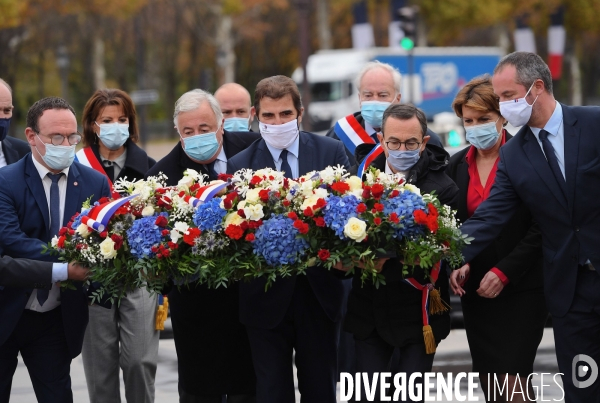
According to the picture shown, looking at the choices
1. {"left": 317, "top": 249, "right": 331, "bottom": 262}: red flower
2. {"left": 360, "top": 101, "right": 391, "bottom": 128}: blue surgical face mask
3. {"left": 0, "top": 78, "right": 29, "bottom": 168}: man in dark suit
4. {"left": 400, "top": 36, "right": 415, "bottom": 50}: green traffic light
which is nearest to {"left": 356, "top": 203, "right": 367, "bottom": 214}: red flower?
{"left": 317, "top": 249, "right": 331, "bottom": 262}: red flower

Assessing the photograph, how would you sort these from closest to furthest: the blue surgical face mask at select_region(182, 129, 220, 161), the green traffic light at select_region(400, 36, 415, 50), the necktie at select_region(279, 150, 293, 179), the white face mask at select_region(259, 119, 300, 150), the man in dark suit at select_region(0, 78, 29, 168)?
the white face mask at select_region(259, 119, 300, 150), the necktie at select_region(279, 150, 293, 179), the blue surgical face mask at select_region(182, 129, 220, 161), the man in dark suit at select_region(0, 78, 29, 168), the green traffic light at select_region(400, 36, 415, 50)

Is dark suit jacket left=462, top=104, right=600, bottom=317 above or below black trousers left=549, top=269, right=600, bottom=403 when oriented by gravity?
above

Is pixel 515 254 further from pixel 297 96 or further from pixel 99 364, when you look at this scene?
pixel 99 364

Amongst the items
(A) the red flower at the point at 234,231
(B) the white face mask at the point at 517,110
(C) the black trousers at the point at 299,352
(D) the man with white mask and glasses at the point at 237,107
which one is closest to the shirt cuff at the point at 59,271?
(A) the red flower at the point at 234,231

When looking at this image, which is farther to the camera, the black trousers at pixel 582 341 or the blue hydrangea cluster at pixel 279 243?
the black trousers at pixel 582 341

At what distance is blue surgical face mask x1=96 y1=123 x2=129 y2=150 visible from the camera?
697cm

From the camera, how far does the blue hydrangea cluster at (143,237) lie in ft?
17.5

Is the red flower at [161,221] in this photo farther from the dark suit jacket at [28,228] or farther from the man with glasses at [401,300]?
the man with glasses at [401,300]

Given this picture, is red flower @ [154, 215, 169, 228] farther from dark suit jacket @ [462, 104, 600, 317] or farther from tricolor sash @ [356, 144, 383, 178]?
dark suit jacket @ [462, 104, 600, 317]

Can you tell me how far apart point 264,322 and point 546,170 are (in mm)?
1824

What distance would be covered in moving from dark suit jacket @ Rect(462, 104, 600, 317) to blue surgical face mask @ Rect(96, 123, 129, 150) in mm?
2659

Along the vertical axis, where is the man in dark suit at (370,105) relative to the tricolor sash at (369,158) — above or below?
above

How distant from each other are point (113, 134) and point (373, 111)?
2096 millimetres

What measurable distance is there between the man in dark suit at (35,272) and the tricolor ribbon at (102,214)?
270mm
